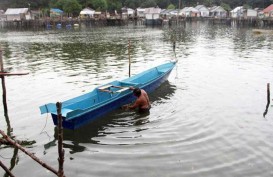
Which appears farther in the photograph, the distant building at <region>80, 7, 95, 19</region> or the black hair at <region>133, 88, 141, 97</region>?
the distant building at <region>80, 7, 95, 19</region>

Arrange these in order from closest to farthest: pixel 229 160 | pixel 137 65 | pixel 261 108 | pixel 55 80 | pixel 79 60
Result: pixel 229 160, pixel 261 108, pixel 55 80, pixel 137 65, pixel 79 60

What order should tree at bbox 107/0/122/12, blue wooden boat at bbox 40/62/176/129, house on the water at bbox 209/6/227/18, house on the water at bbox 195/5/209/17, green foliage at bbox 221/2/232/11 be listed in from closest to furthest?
blue wooden boat at bbox 40/62/176/129, house on the water at bbox 209/6/227/18, tree at bbox 107/0/122/12, house on the water at bbox 195/5/209/17, green foliage at bbox 221/2/232/11

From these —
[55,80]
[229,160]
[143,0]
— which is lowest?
[229,160]

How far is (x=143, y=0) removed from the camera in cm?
12200

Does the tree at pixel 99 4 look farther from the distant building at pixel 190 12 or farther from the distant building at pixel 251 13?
the distant building at pixel 251 13

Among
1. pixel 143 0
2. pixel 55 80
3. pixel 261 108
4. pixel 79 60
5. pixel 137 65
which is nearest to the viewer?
pixel 261 108

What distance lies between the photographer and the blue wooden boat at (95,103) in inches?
415

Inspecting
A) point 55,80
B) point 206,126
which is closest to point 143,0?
point 55,80

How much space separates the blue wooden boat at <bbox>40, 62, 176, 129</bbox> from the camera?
10547 millimetres

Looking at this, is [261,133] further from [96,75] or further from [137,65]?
[137,65]

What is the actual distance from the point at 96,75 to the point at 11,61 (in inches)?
435

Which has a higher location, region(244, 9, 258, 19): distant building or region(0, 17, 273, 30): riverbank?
region(244, 9, 258, 19): distant building

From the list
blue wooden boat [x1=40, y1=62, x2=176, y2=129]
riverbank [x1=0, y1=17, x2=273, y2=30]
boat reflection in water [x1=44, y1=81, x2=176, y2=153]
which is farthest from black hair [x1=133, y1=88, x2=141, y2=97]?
riverbank [x1=0, y1=17, x2=273, y2=30]

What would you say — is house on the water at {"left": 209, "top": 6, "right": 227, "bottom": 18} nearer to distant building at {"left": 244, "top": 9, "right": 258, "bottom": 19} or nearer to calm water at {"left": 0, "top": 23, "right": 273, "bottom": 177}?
distant building at {"left": 244, "top": 9, "right": 258, "bottom": 19}
